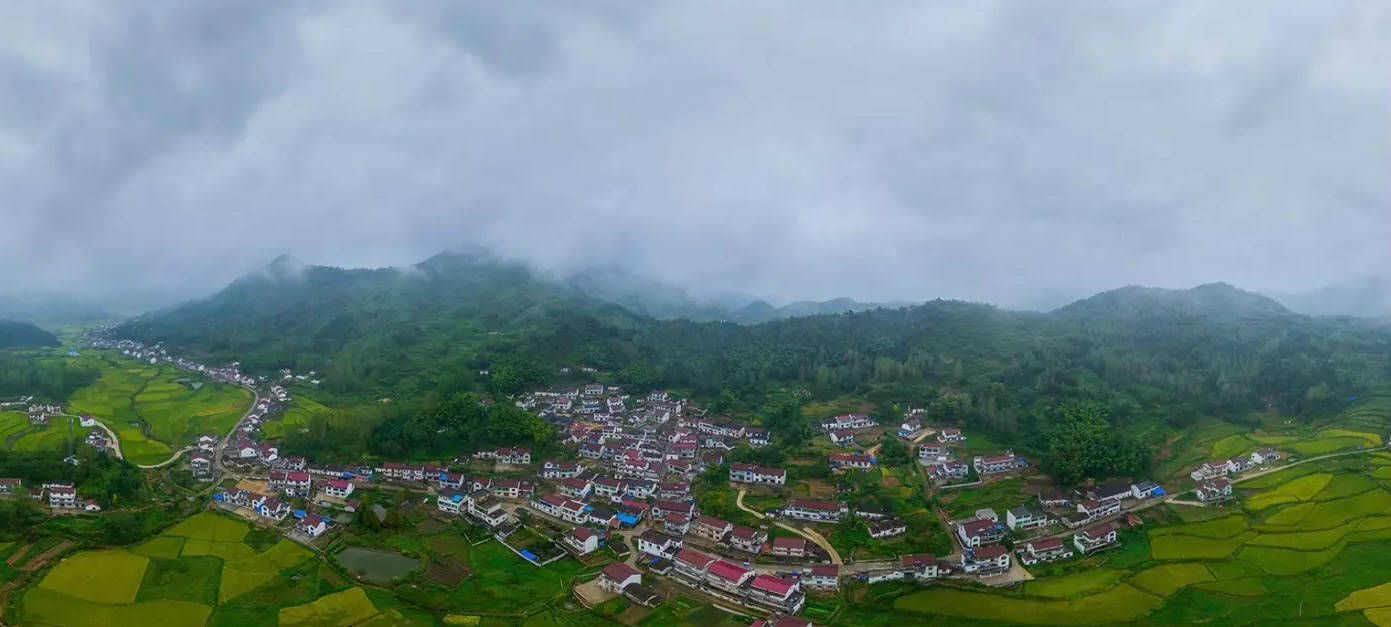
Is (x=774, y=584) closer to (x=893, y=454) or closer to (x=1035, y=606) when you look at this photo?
(x=1035, y=606)

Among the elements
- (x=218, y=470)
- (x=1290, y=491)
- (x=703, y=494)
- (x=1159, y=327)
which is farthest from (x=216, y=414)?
(x=1159, y=327)

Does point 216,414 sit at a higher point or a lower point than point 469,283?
lower

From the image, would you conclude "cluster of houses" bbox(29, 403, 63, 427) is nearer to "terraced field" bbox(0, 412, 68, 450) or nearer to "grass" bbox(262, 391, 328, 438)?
"terraced field" bbox(0, 412, 68, 450)

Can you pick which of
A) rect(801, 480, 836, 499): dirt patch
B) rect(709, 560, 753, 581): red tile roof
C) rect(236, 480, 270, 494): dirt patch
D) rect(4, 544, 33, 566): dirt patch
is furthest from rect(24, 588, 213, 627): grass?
rect(801, 480, 836, 499): dirt patch

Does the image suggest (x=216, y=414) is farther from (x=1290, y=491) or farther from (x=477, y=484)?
(x=1290, y=491)

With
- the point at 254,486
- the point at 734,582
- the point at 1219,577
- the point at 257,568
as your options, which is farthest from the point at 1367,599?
the point at 254,486

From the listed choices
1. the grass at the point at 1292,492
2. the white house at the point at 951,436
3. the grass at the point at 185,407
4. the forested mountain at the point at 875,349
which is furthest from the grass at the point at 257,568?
the grass at the point at 1292,492

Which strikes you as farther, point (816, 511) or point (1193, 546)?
point (816, 511)
